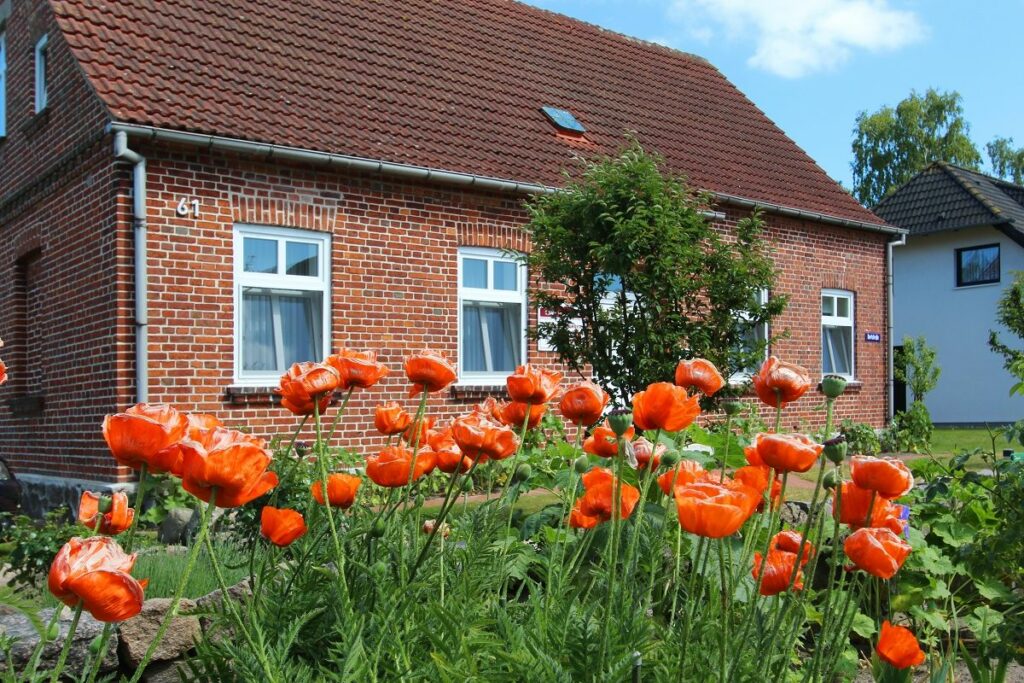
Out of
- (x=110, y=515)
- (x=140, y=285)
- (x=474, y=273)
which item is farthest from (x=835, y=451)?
(x=474, y=273)

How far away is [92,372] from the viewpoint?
9602 millimetres

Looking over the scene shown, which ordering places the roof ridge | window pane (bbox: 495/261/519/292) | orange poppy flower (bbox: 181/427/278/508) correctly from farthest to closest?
the roof ridge, window pane (bbox: 495/261/519/292), orange poppy flower (bbox: 181/427/278/508)

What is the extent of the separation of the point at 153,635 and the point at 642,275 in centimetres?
542

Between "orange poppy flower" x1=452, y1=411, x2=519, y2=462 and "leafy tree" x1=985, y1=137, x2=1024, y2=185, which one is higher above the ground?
"leafy tree" x1=985, y1=137, x2=1024, y2=185

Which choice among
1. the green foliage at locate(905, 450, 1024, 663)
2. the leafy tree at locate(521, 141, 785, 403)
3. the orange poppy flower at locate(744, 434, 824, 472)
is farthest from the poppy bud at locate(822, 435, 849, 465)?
the leafy tree at locate(521, 141, 785, 403)

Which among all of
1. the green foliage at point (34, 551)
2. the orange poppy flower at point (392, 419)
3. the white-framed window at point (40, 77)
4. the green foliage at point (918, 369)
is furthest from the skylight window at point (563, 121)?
the orange poppy flower at point (392, 419)

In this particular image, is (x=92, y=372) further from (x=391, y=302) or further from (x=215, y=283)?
(x=391, y=302)

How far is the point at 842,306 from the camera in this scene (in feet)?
52.5

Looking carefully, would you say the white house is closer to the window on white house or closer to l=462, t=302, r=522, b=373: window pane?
the window on white house

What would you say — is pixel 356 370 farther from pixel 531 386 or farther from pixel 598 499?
pixel 598 499

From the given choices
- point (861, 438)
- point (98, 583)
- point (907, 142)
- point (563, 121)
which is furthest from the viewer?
point (907, 142)

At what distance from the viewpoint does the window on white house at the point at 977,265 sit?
25500 mm

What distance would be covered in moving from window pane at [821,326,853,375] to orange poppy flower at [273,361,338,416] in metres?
14.5

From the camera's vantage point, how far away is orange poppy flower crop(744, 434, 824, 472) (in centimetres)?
193
